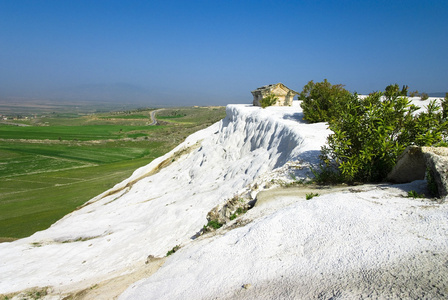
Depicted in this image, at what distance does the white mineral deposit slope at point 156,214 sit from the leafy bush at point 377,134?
8.12 ft

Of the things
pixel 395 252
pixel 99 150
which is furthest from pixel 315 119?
pixel 99 150

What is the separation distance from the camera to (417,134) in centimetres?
884

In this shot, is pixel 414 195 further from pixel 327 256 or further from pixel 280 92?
pixel 280 92

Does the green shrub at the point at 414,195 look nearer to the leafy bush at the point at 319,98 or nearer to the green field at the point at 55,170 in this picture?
the leafy bush at the point at 319,98

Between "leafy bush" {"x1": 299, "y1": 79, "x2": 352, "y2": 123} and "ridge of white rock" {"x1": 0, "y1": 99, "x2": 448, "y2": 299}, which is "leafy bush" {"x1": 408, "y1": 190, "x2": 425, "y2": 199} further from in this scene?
"leafy bush" {"x1": 299, "y1": 79, "x2": 352, "y2": 123}

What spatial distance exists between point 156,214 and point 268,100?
1995 cm

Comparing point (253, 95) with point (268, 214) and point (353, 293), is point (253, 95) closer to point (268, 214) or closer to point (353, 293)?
point (268, 214)

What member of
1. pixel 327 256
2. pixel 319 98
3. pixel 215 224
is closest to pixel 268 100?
pixel 319 98

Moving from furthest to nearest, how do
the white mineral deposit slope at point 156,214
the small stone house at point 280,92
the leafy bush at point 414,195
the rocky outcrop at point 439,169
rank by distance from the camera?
the small stone house at point 280,92 < the white mineral deposit slope at point 156,214 < the leafy bush at point 414,195 < the rocky outcrop at point 439,169

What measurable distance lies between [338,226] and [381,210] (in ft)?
3.67

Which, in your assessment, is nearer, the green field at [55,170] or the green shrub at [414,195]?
the green shrub at [414,195]

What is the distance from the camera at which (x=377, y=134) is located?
29.0 ft

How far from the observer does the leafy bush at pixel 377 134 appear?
8.72 m

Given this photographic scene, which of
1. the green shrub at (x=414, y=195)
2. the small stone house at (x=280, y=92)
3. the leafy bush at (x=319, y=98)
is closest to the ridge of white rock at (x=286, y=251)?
the green shrub at (x=414, y=195)
